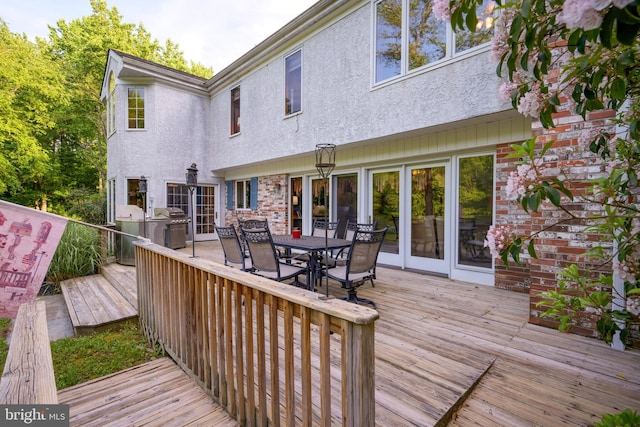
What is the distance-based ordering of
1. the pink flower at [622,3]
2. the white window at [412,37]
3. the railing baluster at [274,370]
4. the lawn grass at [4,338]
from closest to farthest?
the pink flower at [622,3] < the railing baluster at [274,370] < the lawn grass at [4,338] < the white window at [412,37]

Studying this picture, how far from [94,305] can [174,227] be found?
4.44m

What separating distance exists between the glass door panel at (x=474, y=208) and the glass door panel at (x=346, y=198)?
93.5 inches

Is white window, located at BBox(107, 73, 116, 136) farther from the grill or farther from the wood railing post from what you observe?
the wood railing post

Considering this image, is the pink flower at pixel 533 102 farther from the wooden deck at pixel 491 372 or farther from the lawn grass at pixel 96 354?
the lawn grass at pixel 96 354

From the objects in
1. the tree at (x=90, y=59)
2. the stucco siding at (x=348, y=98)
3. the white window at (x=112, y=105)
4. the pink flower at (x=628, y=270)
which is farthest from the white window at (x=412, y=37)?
the tree at (x=90, y=59)

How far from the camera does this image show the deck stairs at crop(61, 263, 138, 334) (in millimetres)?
3943

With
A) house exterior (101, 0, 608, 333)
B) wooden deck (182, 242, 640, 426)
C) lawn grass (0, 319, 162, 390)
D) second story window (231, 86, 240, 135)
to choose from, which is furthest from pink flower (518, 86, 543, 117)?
second story window (231, 86, 240, 135)

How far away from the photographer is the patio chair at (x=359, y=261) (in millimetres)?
3629

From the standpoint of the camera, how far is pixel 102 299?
4.80m

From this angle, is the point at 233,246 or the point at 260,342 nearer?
the point at 260,342

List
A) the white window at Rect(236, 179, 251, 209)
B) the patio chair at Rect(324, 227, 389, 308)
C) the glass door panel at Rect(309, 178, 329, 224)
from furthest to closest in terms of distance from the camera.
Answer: the white window at Rect(236, 179, 251, 209), the glass door panel at Rect(309, 178, 329, 224), the patio chair at Rect(324, 227, 389, 308)

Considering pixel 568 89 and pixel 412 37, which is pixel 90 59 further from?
pixel 568 89

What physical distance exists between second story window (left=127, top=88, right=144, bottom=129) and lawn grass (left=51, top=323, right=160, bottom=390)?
7750mm

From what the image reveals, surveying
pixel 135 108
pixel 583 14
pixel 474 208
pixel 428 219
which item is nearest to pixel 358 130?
pixel 428 219
